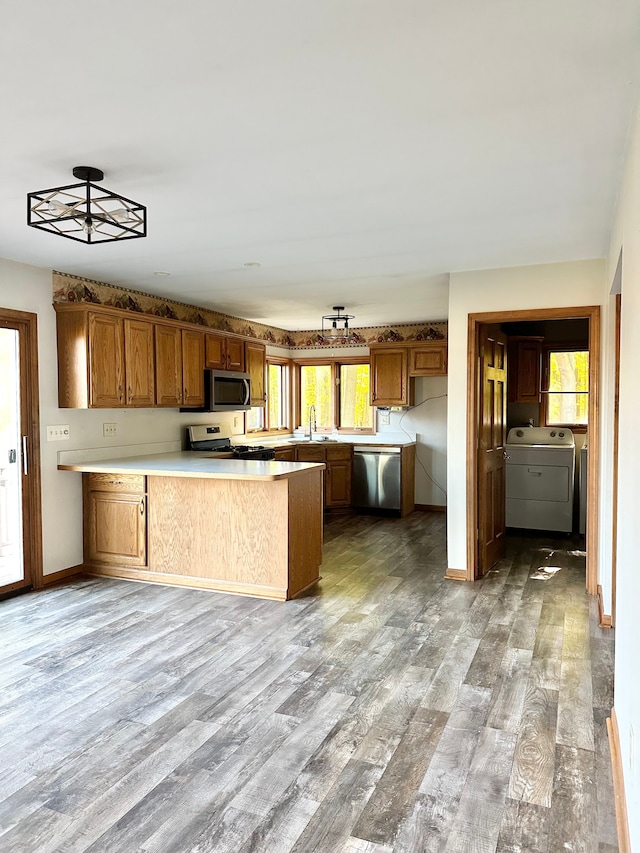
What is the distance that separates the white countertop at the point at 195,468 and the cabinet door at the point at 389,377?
303cm

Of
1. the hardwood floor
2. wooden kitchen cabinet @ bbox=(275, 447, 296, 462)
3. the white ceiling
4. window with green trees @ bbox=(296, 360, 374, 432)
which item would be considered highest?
the white ceiling

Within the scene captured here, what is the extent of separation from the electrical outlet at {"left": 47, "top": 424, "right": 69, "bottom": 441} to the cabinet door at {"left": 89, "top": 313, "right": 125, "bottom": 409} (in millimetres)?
361

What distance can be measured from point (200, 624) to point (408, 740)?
5.56ft

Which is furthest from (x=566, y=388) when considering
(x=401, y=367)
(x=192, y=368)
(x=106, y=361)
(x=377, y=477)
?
(x=106, y=361)

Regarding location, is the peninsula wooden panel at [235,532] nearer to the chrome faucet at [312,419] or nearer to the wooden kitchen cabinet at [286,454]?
the wooden kitchen cabinet at [286,454]

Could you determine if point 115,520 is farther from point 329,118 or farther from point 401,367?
point 401,367

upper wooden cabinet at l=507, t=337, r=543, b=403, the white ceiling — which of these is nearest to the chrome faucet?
upper wooden cabinet at l=507, t=337, r=543, b=403

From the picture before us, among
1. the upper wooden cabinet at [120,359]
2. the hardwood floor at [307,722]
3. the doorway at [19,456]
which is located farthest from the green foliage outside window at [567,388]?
the doorway at [19,456]

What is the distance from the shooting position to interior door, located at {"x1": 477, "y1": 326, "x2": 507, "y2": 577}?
15.4 feet

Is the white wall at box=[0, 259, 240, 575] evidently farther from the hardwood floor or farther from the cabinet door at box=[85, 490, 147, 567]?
the hardwood floor

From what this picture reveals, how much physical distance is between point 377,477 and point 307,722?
487 centimetres

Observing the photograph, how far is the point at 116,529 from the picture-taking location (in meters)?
4.74

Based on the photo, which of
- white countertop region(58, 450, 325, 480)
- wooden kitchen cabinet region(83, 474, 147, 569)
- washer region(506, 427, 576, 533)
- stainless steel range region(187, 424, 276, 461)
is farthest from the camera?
stainless steel range region(187, 424, 276, 461)

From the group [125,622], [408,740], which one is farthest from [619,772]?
[125,622]
